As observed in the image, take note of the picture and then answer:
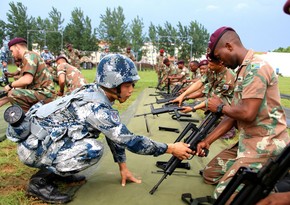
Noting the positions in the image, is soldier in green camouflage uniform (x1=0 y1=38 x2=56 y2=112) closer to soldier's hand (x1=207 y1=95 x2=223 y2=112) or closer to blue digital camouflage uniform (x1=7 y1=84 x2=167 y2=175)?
blue digital camouflage uniform (x1=7 y1=84 x2=167 y2=175)

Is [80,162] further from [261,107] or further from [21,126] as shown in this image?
[261,107]

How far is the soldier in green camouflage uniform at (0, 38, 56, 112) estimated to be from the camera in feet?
17.9

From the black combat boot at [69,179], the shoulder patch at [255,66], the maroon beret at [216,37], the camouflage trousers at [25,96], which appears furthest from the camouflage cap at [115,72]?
the camouflage trousers at [25,96]

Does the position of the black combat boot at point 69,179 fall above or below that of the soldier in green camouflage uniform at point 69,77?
below

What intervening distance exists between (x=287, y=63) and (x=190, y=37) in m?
16.2

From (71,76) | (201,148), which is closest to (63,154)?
(201,148)

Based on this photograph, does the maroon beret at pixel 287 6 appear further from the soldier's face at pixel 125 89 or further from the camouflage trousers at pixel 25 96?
the camouflage trousers at pixel 25 96

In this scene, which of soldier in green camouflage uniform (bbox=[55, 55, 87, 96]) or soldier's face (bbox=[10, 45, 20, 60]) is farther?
soldier in green camouflage uniform (bbox=[55, 55, 87, 96])

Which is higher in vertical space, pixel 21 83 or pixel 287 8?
pixel 287 8

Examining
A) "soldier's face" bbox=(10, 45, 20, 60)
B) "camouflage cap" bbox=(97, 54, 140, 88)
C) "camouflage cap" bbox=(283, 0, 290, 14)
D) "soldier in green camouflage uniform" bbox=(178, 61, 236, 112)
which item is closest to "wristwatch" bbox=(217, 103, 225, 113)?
"camouflage cap" bbox=(97, 54, 140, 88)

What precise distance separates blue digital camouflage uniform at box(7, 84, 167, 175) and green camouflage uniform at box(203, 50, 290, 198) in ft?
2.44

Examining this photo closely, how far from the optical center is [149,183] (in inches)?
139

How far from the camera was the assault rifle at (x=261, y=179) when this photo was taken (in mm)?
1644

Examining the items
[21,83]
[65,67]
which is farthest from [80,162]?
[65,67]
